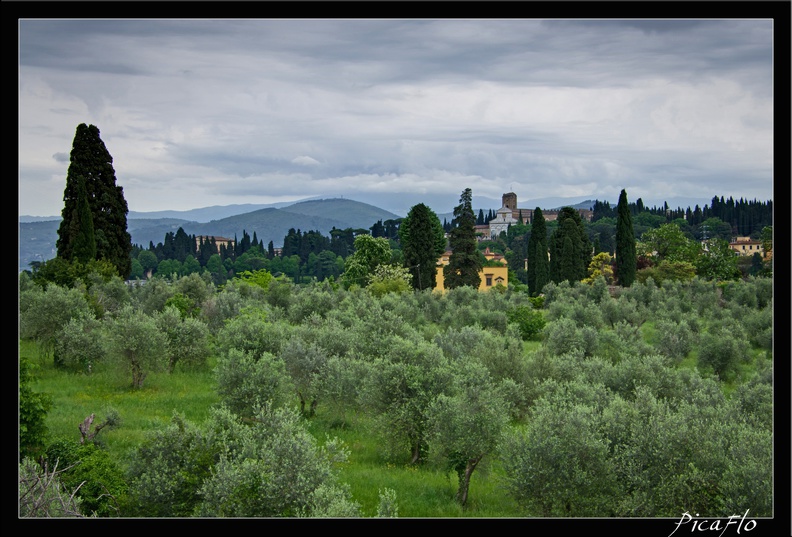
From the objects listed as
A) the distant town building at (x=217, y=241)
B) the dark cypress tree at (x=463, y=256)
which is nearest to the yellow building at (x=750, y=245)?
the dark cypress tree at (x=463, y=256)

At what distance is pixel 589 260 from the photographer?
47.7 m

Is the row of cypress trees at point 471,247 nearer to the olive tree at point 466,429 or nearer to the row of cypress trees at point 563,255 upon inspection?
the row of cypress trees at point 563,255

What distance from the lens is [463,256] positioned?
148 feet

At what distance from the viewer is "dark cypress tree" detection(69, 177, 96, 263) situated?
28.1 m

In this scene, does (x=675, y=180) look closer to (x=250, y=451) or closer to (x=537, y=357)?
(x=250, y=451)

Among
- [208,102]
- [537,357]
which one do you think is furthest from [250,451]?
[537,357]

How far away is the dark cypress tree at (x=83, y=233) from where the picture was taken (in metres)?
28.1

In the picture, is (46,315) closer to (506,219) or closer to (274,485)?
(274,485)

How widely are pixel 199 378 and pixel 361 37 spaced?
14105mm

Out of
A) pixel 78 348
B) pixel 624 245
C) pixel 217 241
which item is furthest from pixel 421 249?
pixel 78 348

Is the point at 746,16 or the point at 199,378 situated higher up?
the point at 746,16

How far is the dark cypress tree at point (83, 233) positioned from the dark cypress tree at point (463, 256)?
23.0m

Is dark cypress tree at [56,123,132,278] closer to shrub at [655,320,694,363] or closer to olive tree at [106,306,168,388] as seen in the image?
olive tree at [106,306,168,388]

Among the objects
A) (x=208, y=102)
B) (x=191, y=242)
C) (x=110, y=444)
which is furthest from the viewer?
(x=191, y=242)
